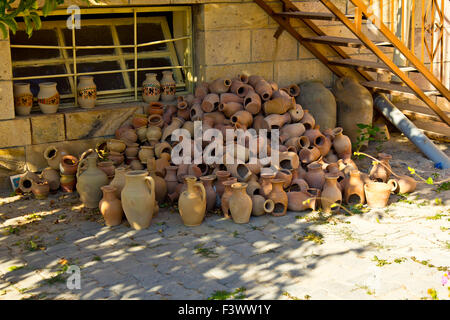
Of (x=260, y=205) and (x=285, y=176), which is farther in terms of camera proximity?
(x=285, y=176)

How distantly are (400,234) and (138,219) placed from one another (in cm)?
262

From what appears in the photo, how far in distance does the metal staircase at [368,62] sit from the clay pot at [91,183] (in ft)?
10.9

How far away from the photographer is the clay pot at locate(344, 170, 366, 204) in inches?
257

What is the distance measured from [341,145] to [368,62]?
1542 mm

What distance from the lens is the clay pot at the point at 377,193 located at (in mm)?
6410

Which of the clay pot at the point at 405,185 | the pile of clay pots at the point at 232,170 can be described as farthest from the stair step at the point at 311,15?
the clay pot at the point at 405,185

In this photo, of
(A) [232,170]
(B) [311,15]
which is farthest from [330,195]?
(B) [311,15]

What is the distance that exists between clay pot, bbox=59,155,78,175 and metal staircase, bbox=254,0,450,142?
132 inches

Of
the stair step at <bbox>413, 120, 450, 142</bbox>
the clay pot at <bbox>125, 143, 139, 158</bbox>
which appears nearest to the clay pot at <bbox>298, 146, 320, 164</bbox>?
the clay pot at <bbox>125, 143, 139, 158</bbox>

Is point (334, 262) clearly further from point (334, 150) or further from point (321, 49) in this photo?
point (321, 49)

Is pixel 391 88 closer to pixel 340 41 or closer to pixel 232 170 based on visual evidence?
pixel 340 41

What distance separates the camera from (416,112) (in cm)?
877
